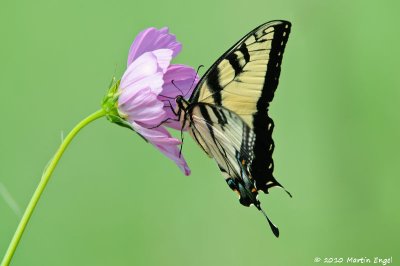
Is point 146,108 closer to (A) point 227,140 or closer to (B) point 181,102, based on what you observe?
(B) point 181,102

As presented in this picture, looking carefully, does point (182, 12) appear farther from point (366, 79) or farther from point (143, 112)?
point (143, 112)

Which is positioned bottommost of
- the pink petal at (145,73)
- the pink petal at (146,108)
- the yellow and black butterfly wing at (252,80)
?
the yellow and black butterfly wing at (252,80)

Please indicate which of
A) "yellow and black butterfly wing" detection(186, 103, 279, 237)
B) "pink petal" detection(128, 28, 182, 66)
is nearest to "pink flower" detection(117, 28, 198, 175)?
"pink petal" detection(128, 28, 182, 66)

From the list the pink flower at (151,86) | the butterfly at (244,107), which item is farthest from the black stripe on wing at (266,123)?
the pink flower at (151,86)

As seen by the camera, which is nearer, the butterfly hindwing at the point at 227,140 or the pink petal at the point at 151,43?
the pink petal at the point at 151,43

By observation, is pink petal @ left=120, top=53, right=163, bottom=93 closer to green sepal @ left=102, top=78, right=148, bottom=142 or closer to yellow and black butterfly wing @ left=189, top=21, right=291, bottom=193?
green sepal @ left=102, top=78, right=148, bottom=142

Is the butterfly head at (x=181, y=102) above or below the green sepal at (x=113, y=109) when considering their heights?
below

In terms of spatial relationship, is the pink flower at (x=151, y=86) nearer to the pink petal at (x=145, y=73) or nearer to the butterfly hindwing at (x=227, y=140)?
the pink petal at (x=145, y=73)
